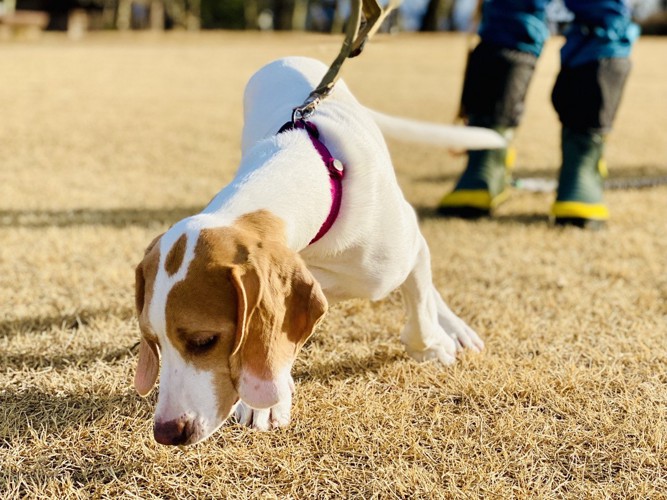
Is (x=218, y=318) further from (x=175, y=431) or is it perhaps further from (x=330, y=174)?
(x=330, y=174)

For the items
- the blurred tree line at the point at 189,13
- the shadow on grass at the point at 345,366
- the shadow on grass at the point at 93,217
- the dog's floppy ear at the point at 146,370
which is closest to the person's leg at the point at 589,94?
the shadow on grass at the point at 345,366

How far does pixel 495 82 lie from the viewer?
433cm

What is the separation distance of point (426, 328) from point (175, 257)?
109 centimetres

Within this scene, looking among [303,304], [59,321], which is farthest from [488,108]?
[303,304]

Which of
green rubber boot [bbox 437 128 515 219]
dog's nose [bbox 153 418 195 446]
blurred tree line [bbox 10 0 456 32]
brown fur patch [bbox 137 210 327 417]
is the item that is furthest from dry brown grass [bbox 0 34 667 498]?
blurred tree line [bbox 10 0 456 32]

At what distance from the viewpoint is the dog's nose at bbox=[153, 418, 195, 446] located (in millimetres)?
1659

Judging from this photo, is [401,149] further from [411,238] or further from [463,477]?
[463,477]

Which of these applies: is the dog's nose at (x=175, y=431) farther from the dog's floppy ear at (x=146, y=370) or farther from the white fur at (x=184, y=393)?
the dog's floppy ear at (x=146, y=370)

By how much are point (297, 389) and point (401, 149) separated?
468cm

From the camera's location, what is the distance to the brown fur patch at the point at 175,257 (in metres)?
1.61

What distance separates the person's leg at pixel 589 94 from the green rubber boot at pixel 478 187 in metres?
0.37

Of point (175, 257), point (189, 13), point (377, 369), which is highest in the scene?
point (175, 257)

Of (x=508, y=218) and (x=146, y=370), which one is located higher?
(x=146, y=370)

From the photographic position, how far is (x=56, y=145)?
Answer: 646cm
